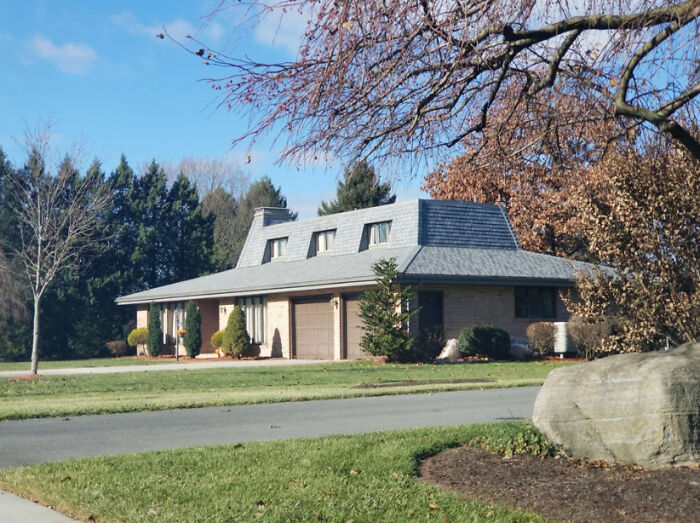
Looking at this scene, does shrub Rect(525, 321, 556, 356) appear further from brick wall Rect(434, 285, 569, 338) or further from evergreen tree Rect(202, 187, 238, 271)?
evergreen tree Rect(202, 187, 238, 271)

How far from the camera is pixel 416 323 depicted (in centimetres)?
3247

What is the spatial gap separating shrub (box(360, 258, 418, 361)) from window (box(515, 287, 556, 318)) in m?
6.38

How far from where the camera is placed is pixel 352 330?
34.2 m

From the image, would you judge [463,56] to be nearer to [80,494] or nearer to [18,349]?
[80,494]

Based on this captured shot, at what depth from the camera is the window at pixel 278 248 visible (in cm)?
4312

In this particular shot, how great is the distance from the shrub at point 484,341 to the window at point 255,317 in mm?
10196

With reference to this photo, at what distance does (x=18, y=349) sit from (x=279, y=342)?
1783cm

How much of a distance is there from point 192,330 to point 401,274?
47.7 ft

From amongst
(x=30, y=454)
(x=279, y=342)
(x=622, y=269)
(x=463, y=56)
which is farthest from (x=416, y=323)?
(x=463, y=56)

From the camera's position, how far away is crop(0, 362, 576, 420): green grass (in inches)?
646

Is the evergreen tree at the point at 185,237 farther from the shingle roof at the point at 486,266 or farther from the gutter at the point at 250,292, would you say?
the shingle roof at the point at 486,266

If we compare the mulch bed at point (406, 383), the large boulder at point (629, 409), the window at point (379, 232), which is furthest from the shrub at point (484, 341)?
the large boulder at point (629, 409)

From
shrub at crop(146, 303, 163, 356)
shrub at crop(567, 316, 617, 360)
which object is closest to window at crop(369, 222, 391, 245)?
shrub at crop(567, 316, 617, 360)

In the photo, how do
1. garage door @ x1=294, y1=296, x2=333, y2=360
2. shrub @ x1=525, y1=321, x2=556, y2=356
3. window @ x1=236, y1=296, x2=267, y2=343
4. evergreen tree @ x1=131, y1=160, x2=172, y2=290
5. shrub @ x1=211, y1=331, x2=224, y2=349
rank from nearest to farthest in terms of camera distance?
shrub @ x1=525, y1=321, x2=556, y2=356, garage door @ x1=294, y1=296, x2=333, y2=360, window @ x1=236, y1=296, x2=267, y2=343, shrub @ x1=211, y1=331, x2=224, y2=349, evergreen tree @ x1=131, y1=160, x2=172, y2=290
